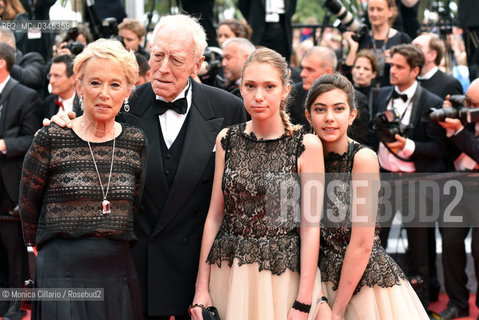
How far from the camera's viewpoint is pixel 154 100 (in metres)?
3.29

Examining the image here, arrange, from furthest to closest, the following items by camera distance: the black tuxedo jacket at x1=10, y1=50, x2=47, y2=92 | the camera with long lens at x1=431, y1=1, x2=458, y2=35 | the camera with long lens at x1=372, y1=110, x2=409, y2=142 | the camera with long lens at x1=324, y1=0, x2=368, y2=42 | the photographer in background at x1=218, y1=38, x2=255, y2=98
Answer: the camera with long lens at x1=431, y1=1, x2=458, y2=35 → the camera with long lens at x1=324, y1=0, x2=368, y2=42 → the black tuxedo jacket at x1=10, y1=50, x2=47, y2=92 → the photographer in background at x1=218, y1=38, x2=255, y2=98 → the camera with long lens at x1=372, y1=110, x2=409, y2=142

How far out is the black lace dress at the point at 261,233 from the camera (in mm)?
2914

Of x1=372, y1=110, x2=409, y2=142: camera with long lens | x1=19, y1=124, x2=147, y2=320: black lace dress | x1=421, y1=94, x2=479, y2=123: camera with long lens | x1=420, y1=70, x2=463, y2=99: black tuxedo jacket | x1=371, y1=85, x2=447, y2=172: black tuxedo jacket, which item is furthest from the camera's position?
x1=420, y1=70, x2=463, y2=99: black tuxedo jacket

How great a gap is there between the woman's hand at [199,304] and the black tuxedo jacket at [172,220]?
7.2 inches

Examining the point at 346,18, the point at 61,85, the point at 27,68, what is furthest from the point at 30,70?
the point at 346,18

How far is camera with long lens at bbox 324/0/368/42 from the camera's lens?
661 cm

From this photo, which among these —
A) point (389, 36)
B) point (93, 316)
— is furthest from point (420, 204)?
point (93, 316)

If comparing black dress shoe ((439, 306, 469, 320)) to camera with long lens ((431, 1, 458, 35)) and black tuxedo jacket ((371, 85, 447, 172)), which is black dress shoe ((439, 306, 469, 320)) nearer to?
black tuxedo jacket ((371, 85, 447, 172))

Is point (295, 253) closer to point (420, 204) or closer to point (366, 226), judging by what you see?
point (366, 226)

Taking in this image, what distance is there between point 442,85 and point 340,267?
334 cm

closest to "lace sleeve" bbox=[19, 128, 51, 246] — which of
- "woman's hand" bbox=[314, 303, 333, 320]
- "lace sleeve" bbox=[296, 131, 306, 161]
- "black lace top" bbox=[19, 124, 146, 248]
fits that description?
"black lace top" bbox=[19, 124, 146, 248]

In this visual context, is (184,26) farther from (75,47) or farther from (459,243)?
(459,243)

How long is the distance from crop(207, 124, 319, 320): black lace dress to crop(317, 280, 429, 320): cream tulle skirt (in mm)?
231

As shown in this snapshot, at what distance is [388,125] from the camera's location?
5.20 m
